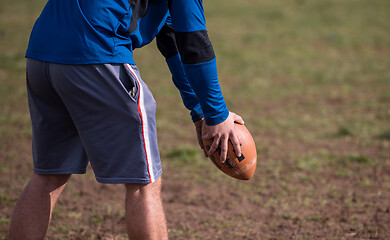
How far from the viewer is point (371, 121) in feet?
Answer: 21.7

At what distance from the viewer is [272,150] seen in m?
5.77

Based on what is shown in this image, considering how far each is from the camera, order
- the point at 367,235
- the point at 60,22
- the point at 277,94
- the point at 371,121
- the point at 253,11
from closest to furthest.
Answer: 1. the point at 60,22
2. the point at 367,235
3. the point at 371,121
4. the point at 277,94
5. the point at 253,11

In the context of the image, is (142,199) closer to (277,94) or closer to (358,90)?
(277,94)

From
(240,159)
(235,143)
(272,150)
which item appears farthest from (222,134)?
(272,150)

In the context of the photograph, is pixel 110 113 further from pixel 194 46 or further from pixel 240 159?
pixel 240 159

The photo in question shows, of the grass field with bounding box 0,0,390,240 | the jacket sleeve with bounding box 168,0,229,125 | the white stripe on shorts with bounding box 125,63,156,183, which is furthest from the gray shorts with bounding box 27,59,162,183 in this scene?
the grass field with bounding box 0,0,390,240

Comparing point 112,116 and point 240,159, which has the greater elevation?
point 112,116

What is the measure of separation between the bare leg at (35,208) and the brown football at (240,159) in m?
0.95

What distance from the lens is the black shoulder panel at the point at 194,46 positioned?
2.38 meters

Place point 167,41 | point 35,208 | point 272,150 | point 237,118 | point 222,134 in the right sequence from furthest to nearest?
point 272,150 → point 167,41 → point 237,118 → point 35,208 → point 222,134

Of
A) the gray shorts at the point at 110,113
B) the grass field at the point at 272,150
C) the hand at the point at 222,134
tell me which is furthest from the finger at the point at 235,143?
the grass field at the point at 272,150

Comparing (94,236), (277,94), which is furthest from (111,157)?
(277,94)

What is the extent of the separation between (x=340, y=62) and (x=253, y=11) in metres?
7.43

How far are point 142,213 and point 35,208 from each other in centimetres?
71
